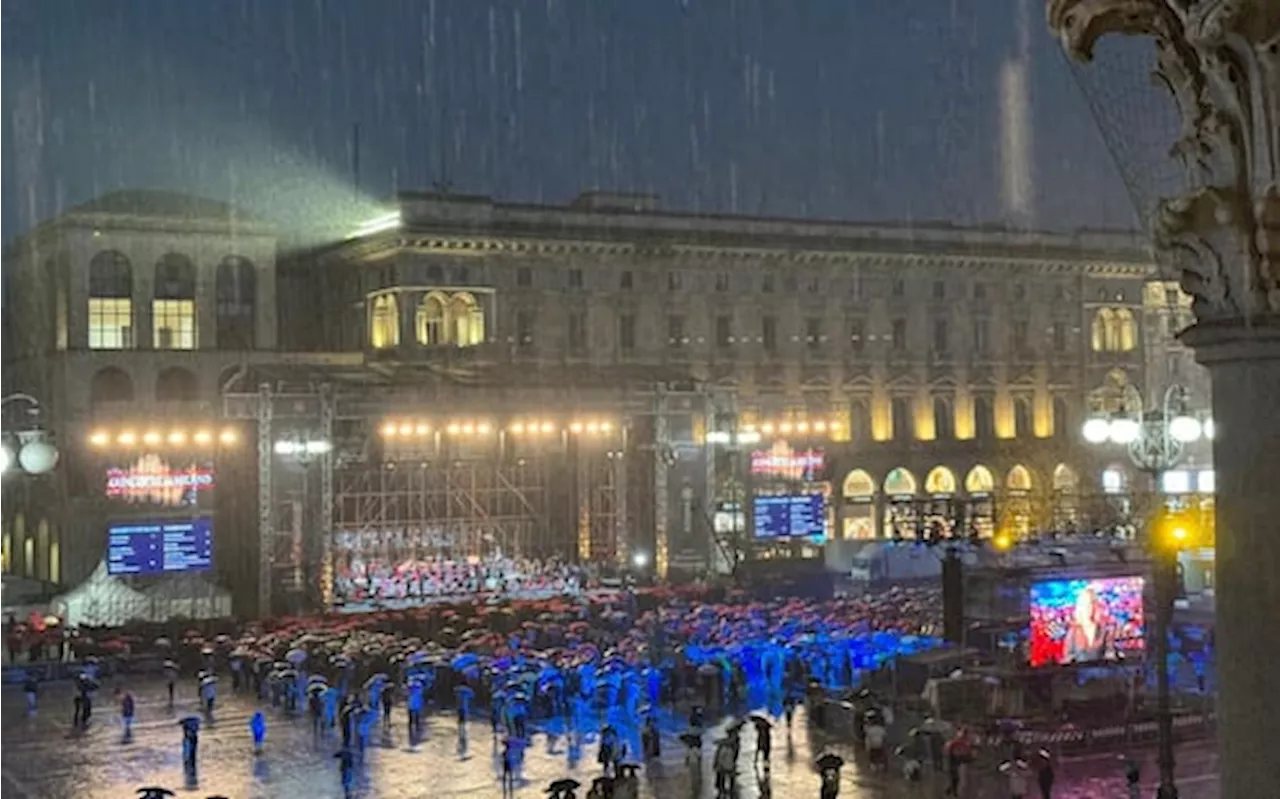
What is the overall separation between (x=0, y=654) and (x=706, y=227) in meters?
33.0

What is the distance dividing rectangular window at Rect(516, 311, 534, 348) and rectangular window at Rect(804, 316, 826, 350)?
12005 mm

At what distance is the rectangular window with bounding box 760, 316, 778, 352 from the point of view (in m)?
64.1

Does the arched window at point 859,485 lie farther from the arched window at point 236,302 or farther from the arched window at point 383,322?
the arched window at point 236,302

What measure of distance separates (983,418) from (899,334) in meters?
5.79

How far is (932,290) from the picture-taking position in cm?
6831

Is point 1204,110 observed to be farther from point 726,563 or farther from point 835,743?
point 726,563

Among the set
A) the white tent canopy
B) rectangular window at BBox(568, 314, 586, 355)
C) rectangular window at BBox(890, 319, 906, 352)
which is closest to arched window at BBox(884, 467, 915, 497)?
rectangular window at BBox(890, 319, 906, 352)

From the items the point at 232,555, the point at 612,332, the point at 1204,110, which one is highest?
the point at 612,332

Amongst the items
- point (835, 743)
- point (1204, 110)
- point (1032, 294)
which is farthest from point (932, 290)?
point (1204, 110)

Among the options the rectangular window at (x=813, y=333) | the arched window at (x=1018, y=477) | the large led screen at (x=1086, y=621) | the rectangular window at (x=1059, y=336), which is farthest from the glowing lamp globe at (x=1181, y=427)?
the rectangular window at (x=1059, y=336)

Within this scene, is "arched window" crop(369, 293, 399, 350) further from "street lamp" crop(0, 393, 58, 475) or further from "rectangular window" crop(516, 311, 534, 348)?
"street lamp" crop(0, 393, 58, 475)

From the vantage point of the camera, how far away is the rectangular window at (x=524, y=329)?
194 ft

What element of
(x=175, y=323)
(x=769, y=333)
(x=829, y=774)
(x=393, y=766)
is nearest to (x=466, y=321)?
(x=175, y=323)

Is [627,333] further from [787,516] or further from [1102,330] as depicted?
[1102,330]
